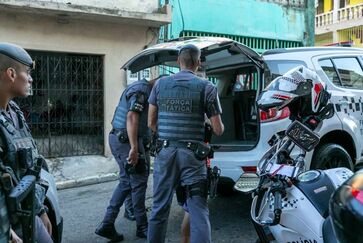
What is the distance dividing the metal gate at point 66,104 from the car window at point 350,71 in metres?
4.83

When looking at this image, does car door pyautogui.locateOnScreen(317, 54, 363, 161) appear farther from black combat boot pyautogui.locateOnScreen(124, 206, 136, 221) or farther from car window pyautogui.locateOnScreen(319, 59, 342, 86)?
black combat boot pyautogui.locateOnScreen(124, 206, 136, 221)

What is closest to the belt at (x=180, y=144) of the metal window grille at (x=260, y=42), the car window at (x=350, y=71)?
the car window at (x=350, y=71)

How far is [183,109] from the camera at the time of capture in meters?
3.71

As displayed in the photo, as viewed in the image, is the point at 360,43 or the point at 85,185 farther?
the point at 360,43

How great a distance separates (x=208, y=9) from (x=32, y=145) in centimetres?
894

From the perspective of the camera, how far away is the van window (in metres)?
5.04

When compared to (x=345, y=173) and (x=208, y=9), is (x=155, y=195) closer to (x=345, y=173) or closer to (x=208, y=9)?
(x=345, y=173)

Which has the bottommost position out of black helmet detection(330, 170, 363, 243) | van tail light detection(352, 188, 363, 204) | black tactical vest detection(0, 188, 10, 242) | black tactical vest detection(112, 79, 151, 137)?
black tactical vest detection(0, 188, 10, 242)

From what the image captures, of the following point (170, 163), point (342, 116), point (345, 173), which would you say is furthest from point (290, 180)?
point (342, 116)

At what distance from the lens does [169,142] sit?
12.3ft

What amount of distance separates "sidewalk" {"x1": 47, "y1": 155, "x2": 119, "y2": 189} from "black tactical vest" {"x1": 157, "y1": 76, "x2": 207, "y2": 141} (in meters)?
4.47

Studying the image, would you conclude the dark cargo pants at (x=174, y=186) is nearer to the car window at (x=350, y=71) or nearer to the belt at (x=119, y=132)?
the belt at (x=119, y=132)

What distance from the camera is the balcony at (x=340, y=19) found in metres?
23.2

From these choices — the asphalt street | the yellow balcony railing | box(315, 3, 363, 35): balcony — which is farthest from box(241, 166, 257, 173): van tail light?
the yellow balcony railing
